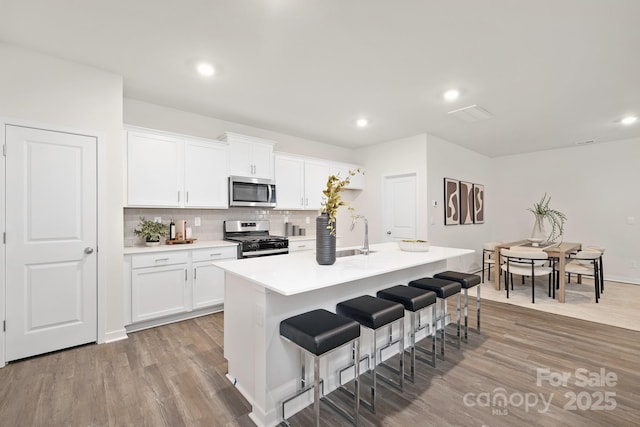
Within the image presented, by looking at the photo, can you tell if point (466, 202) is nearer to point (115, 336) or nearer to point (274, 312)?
point (274, 312)

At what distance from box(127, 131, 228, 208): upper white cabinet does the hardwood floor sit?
1.57 metres

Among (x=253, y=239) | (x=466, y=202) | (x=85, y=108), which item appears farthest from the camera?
(x=466, y=202)

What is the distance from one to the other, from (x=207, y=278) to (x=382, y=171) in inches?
145

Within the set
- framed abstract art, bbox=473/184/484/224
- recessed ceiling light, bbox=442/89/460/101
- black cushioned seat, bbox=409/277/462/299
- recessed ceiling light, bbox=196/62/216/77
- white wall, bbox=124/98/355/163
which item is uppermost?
recessed ceiling light, bbox=196/62/216/77

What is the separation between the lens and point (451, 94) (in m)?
3.28

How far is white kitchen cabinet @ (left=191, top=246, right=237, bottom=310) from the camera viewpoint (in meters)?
3.42

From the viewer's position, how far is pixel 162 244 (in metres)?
3.56

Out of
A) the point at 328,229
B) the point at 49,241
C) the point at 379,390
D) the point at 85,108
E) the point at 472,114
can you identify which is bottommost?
the point at 379,390

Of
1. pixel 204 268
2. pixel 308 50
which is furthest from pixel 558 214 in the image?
pixel 204 268

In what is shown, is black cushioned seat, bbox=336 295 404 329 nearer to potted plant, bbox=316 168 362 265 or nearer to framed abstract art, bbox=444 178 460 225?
potted plant, bbox=316 168 362 265

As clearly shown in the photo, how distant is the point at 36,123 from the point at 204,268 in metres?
2.08

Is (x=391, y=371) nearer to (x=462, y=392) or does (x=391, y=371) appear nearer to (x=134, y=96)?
(x=462, y=392)

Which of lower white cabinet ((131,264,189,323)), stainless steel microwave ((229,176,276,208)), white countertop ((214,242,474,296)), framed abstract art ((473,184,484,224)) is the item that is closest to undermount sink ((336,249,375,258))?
white countertop ((214,242,474,296))

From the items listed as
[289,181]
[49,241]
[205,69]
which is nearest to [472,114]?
[289,181]
